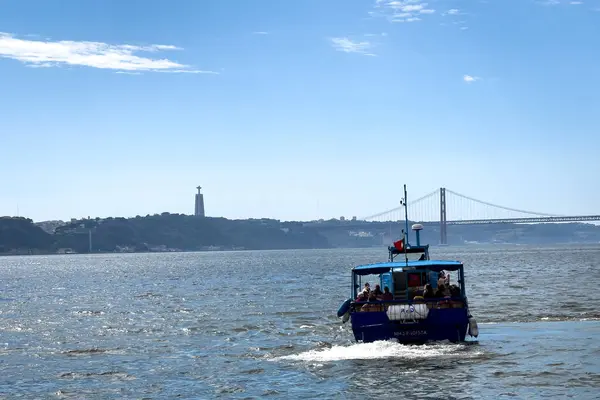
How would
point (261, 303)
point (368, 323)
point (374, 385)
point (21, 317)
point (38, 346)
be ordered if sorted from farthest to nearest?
1. point (261, 303)
2. point (21, 317)
3. point (38, 346)
4. point (368, 323)
5. point (374, 385)

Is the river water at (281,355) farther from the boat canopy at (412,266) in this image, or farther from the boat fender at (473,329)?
the boat canopy at (412,266)

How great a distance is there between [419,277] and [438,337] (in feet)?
9.41

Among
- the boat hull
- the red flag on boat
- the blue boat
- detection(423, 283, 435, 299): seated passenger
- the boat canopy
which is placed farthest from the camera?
the red flag on boat

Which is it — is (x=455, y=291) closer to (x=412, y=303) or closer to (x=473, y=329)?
(x=473, y=329)

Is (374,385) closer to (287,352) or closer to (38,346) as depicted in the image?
(287,352)

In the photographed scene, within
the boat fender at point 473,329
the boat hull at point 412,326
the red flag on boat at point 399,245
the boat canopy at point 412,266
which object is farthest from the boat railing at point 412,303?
the red flag on boat at point 399,245

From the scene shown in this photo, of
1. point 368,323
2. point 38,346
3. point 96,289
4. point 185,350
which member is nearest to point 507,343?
point 368,323

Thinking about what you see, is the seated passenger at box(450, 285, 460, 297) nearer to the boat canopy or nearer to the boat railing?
the boat railing

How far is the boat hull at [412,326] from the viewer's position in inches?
1112

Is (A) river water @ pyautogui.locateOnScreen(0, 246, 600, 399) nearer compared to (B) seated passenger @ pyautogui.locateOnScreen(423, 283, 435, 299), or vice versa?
(A) river water @ pyautogui.locateOnScreen(0, 246, 600, 399)

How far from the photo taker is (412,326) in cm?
2822

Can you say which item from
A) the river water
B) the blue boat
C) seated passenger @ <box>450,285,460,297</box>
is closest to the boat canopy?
the blue boat

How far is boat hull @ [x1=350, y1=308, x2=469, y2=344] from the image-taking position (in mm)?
28250

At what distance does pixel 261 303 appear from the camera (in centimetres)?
5519
